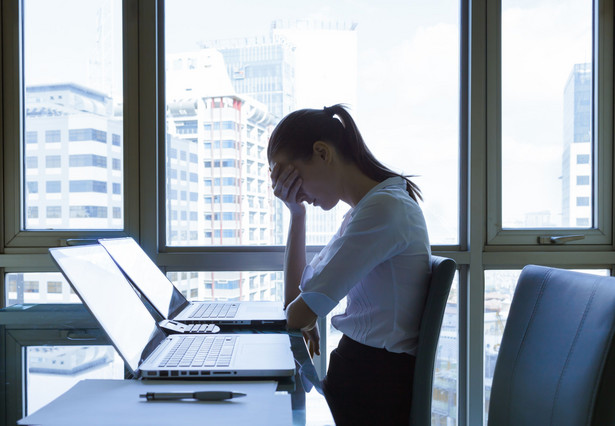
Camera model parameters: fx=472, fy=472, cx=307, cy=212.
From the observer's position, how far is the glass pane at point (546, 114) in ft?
6.30

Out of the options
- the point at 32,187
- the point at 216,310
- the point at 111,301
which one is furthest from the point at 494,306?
the point at 32,187

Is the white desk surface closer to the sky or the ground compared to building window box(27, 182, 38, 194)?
closer to the ground

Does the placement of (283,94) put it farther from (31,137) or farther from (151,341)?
(151,341)

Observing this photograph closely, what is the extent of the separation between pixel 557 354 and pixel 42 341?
3.31 feet

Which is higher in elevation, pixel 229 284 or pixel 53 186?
pixel 53 186

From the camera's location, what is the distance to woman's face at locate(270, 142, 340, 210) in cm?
120

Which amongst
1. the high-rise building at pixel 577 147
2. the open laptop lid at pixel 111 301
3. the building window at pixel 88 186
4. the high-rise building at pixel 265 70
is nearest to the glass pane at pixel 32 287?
the building window at pixel 88 186

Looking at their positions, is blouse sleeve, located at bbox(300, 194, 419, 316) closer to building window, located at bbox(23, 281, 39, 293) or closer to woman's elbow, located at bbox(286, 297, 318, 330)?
woman's elbow, located at bbox(286, 297, 318, 330)

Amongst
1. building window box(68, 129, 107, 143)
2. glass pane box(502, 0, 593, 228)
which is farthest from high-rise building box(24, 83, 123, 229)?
glass pane box(502, 0, 593, 228)

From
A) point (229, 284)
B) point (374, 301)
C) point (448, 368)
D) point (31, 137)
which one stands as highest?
point (31, 137)

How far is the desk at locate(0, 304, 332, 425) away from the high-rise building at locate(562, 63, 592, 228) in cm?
148

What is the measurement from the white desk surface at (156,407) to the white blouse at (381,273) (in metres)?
0.30

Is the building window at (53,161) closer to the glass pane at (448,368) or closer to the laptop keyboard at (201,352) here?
the laptop keyboard at (201,352)

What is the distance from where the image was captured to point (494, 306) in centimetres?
193
